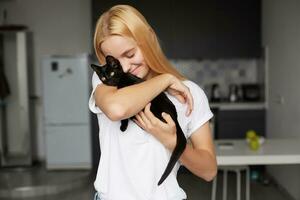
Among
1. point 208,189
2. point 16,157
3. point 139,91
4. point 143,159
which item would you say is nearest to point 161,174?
point 143,159

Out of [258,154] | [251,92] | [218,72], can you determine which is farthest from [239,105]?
[258,154]

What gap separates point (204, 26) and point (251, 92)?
3.36ft

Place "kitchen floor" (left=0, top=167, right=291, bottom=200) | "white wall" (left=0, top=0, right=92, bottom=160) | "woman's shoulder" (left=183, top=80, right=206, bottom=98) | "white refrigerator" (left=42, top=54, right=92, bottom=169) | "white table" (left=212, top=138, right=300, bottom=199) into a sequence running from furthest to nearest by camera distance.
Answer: "white wall" (left=0, top=0, right=92, bottom=160), "white refrigerator" (left=42, top=54, right=92, bottom=169), "kitchen floor" (left=0, top=167, right=291, bottom=200), "white table" (left=212, top=138, right=300, bottom=199), "woman's shoulder" (left=183, top=80, right=206, bottom=98)

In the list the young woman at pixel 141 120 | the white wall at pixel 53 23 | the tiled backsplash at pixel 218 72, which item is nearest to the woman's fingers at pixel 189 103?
the young woman at pixel 141 120

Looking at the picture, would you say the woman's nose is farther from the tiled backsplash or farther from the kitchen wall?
the tiled backsplash

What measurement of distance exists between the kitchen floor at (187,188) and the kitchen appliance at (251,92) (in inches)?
A: 38.8

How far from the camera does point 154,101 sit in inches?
34.4

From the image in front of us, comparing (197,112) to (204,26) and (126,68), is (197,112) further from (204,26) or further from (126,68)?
(204,26)

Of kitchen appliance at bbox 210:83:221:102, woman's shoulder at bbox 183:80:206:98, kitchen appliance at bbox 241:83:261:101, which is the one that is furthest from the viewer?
kitchen appliance at bbox 210:83:221:102

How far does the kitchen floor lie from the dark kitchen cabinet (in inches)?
19.8

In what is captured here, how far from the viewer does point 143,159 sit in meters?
0.88

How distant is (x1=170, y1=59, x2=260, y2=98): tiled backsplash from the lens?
5.22 m

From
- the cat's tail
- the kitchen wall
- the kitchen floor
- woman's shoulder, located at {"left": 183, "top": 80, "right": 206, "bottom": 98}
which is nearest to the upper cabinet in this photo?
the kitchen wall

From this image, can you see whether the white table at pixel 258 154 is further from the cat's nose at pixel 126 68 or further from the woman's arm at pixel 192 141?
the cat's nose at pixel 126 68
